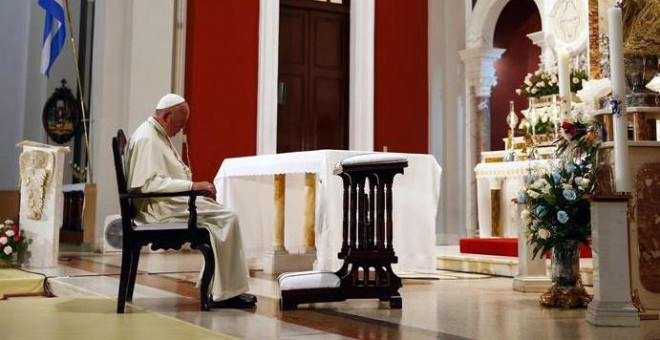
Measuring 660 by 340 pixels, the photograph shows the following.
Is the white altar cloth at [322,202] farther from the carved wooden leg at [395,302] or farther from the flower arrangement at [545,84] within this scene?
the flower arrangement at [545,84]

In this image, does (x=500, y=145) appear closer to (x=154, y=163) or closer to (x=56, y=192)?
A: (x=56, y=192)

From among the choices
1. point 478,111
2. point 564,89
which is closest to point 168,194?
point 564,89

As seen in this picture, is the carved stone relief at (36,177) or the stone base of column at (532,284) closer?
the stone base of column at (532,284)

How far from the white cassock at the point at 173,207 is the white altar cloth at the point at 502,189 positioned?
4843 mm

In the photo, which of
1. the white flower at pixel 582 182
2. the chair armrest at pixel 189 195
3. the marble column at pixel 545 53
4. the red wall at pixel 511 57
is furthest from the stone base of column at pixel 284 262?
the red wall at pixel 511 57

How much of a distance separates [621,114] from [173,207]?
2451 millimetres

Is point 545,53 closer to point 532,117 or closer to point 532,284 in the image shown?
point 532,117

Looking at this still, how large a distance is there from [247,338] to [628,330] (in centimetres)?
172

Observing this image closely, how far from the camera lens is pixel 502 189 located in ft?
28.6

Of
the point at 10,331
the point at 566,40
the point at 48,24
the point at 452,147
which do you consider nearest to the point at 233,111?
the point at 48,24

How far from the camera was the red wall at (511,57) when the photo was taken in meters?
11.0

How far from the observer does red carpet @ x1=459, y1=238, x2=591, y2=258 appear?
6.62m

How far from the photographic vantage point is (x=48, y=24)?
912 cm

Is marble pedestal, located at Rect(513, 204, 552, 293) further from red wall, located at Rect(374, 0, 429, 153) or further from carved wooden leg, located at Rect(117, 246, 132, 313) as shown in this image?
red wall, located at Rect(374, 0, 429, 153)
